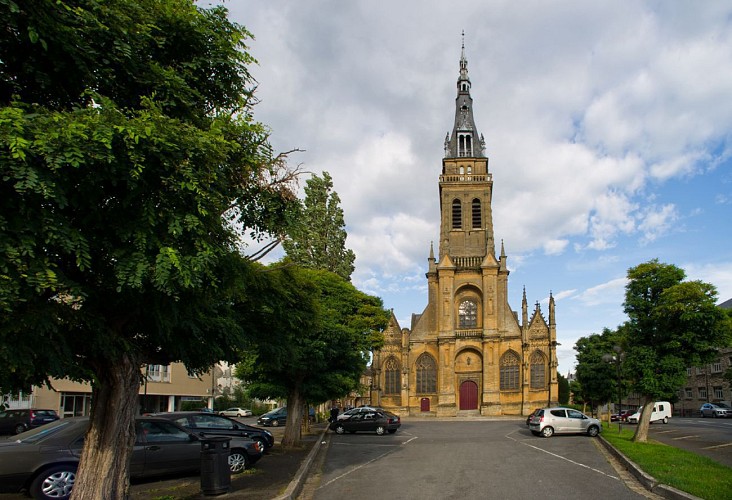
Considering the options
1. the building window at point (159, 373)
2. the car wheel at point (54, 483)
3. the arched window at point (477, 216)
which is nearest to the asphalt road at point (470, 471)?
the car wheel at point (54, 483)

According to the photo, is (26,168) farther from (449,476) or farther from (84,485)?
(449,476)

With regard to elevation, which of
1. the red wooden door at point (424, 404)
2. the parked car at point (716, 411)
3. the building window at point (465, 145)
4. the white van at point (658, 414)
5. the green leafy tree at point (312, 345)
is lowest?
the red wooden door at point (424, 404)

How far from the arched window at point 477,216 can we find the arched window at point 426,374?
14.7 m

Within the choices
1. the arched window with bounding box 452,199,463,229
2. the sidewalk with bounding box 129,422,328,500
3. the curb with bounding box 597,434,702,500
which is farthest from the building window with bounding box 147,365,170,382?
the curb with bounding box 597,434,702,500

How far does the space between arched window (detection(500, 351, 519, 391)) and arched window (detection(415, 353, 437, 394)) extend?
6486mm

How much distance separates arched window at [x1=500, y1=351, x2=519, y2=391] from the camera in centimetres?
5153

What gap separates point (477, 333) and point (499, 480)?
4084 centimetres

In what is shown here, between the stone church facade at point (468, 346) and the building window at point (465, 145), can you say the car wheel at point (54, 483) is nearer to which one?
the stone church facade at point (468, 346)

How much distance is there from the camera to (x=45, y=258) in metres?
5.93

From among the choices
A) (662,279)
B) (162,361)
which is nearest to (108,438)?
(162,361)

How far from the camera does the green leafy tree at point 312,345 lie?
12.0 meters

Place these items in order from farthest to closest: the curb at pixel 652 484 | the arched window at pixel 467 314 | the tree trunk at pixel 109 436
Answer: the arched window at pixel 467 314 → the curb at pixel 652 484 → the tree trunk at pixel 109 436

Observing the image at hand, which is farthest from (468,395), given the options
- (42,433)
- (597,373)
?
(42,433)

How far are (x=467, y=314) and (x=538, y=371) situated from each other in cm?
854
